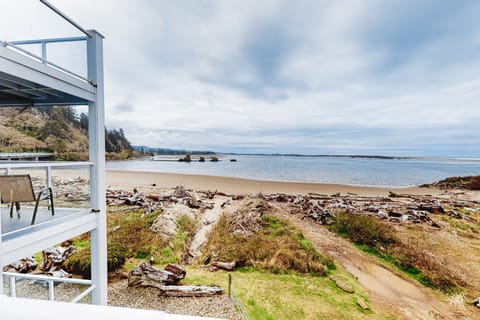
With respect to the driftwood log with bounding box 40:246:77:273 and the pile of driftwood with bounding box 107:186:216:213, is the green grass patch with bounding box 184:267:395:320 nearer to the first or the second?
the driftwood log with bounding box 40:246:77:273

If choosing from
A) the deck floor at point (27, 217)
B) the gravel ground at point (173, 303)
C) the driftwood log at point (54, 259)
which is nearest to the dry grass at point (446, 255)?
the gravel ground at point (173, 303)

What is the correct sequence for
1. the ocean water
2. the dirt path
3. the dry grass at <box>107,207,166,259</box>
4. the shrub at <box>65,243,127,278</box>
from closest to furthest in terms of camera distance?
the dirt path, the shrub at <box>65,243,127,278</box>, the dry grass at <box>107,207,166,259</box>, the ocean water

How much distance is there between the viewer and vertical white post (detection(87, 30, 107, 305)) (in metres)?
2.76

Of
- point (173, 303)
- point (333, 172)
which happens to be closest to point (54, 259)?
point (173, 303)

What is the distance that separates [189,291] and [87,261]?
237cm

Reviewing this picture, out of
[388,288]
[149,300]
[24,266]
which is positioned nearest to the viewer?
[149,300]

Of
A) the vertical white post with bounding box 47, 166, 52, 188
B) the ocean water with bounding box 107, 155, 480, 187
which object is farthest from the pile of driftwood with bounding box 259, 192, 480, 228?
the vertical white post with bounding box 47, 166, 52, 188

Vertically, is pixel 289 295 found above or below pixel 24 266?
below

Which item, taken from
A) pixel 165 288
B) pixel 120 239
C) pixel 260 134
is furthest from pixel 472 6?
pixel 260 134

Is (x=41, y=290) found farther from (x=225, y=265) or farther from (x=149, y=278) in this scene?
(x=225, y=265)

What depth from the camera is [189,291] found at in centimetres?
408

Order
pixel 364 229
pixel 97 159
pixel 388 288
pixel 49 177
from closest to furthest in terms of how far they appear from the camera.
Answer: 1. pixel 49 177
2. pixel 97 159
3. pixel 388 288
4. pixel 364 229

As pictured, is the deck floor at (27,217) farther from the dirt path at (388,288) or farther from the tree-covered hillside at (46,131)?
the dirt path at (388,288)

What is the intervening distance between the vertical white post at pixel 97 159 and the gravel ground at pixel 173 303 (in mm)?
1142
